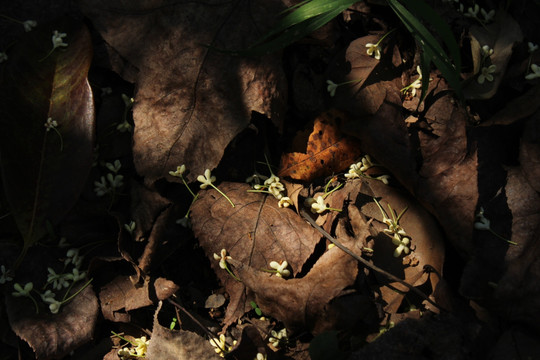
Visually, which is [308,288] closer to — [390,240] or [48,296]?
[390,240]

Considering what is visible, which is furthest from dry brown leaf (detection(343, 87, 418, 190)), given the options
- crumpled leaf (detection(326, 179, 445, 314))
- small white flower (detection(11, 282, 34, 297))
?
small white flower (detection(11, 282, 34, 297))

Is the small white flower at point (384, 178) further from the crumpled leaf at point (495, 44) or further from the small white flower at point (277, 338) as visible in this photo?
the small white flower at point (277, 338)

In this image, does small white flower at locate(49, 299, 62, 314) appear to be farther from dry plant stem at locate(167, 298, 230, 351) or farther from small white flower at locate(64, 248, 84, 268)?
dry plant stem at locate(167, 298, 230, 351)

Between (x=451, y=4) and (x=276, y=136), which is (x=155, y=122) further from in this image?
(x=451, y=4)

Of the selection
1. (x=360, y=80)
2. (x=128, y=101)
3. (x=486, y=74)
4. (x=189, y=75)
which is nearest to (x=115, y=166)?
(x=128, y=101)

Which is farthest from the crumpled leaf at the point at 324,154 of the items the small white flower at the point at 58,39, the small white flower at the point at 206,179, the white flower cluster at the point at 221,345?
the small white flower at the point at 58,39

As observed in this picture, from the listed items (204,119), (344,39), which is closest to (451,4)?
(344,39)
